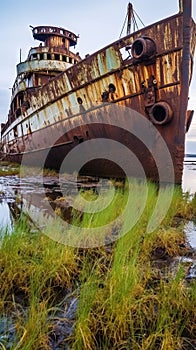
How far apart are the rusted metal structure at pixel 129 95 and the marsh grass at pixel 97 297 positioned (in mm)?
4236

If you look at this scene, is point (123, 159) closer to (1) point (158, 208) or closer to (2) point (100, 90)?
(2) point (100, 90)

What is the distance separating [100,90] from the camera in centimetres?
773

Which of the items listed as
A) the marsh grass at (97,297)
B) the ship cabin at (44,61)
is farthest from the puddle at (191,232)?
the ship cabin at (44,61)

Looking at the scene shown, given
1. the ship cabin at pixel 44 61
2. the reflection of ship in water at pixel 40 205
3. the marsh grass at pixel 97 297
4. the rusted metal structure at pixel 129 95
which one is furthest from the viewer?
the ship cabin at pixel 44 61

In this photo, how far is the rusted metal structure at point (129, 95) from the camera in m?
6.39

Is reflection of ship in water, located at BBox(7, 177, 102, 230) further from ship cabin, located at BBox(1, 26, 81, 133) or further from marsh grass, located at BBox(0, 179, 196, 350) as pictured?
ship cabin, located at BBox(1, 26, 81, 133)

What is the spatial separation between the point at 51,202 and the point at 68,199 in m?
0.33

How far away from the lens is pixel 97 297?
176cm

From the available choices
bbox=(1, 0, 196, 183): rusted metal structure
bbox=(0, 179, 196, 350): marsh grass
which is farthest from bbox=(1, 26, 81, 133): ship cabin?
bbox=(0, 179, 196, 350): marsh grass

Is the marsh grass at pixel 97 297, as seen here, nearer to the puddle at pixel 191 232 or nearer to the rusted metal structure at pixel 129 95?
the puddle at pixel 191 232

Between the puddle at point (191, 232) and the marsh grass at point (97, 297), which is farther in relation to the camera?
the puddle at point (191, 232)

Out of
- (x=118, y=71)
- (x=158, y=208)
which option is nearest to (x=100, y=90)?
(x=118, y=71)

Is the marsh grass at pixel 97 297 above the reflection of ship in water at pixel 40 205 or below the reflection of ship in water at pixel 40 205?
below

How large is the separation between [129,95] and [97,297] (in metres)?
5.95
